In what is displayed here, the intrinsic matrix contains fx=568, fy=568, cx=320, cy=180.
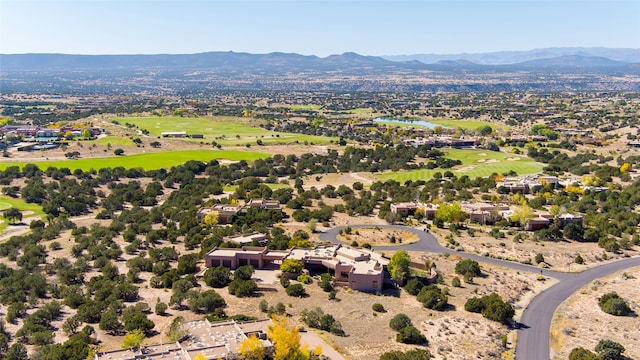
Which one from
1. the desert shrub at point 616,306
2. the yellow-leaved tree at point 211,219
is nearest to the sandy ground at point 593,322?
the desert shrub at point 616,306

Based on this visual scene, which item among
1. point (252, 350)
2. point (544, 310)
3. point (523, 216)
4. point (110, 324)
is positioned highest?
point (252, 350)

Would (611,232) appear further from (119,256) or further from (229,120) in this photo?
(229,120)

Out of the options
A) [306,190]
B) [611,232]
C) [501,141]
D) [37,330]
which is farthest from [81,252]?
[501,141]

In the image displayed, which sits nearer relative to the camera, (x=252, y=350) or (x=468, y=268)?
(x=252, y=350)

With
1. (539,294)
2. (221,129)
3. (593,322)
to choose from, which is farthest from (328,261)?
(221,129)

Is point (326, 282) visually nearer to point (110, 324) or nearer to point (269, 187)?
point (110, 324)

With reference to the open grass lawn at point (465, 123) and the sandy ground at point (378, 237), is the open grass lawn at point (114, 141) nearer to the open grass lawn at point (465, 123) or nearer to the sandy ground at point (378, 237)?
the sandy ground at point (378, 237)
